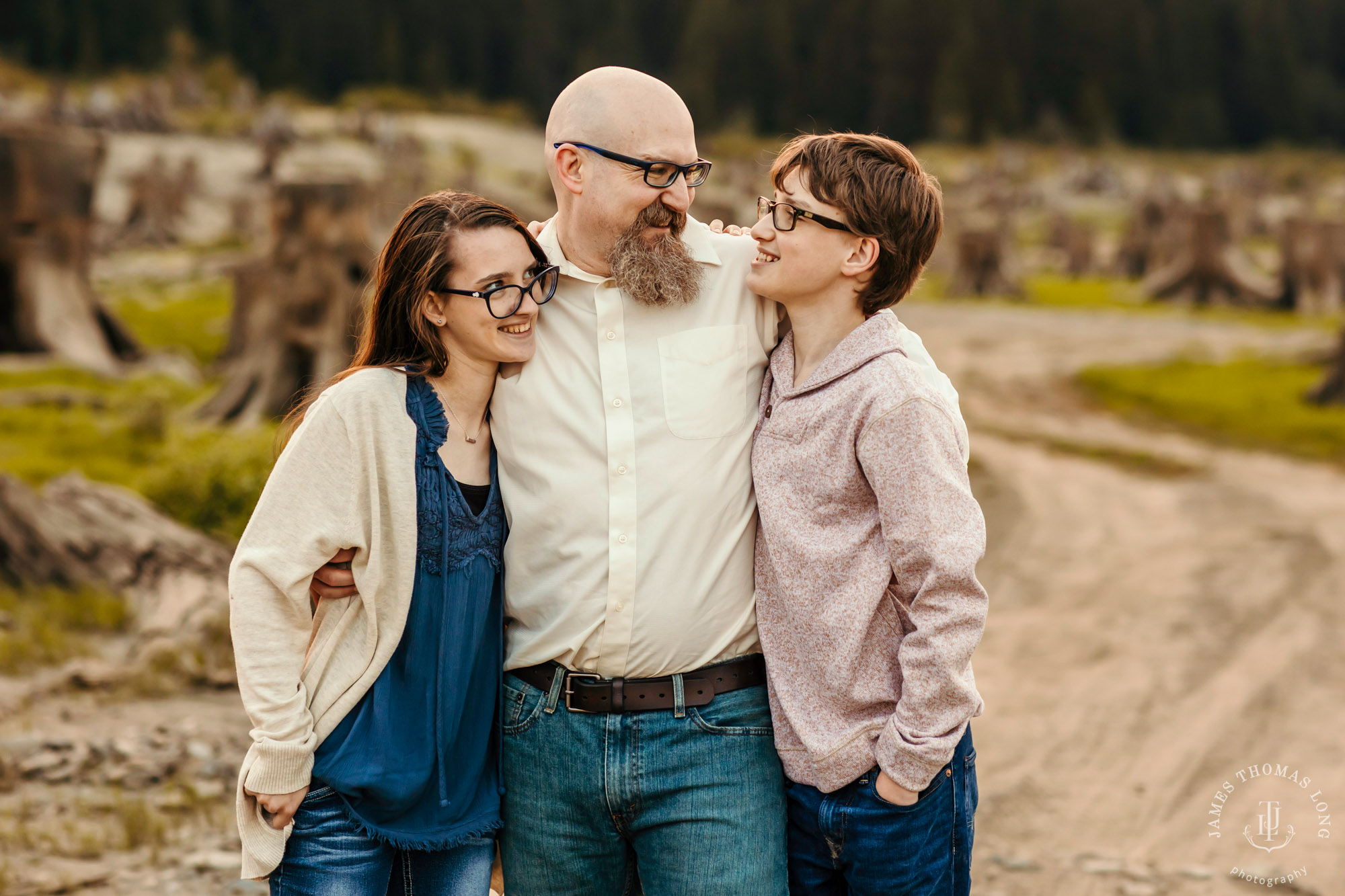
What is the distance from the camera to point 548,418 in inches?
93.1

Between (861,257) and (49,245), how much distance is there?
12.1 metres

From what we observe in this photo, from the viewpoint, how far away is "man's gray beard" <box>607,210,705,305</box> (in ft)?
7.81

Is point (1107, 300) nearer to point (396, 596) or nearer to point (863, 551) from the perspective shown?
point (863, 551)

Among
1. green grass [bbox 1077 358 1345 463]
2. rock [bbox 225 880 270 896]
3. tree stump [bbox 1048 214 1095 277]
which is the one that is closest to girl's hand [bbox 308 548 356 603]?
rock [bbox 225 880 270 896]

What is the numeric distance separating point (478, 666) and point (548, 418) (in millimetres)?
515

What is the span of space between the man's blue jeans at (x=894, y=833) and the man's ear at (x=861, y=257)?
959 mm

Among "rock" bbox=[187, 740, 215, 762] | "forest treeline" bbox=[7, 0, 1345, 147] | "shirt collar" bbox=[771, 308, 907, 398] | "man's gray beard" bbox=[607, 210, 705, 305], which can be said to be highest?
"forest treeline" bbox=[7, 0, 1345, 147]

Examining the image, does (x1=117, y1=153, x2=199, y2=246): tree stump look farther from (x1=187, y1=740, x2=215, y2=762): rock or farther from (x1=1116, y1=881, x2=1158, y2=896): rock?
(x1=1116, y1=881, x2=1158, y2=896): rock

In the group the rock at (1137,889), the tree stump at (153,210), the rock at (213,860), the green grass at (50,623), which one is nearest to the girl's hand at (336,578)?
the rock at (213,860)

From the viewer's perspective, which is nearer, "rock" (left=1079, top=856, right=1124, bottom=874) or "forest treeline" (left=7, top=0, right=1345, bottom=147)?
"rock" (left=1079, top=856, right=1124, bottom=874)

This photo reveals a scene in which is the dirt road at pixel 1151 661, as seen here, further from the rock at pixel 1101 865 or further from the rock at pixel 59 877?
the rock at pixel 59 877

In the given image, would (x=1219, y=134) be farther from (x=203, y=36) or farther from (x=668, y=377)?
(x=668, y=377)

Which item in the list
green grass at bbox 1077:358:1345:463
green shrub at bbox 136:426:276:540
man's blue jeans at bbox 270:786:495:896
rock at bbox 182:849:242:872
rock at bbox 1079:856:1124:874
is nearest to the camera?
man's blue jeans at bbox 270:786:495:896

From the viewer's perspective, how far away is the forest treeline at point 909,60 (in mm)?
57750
